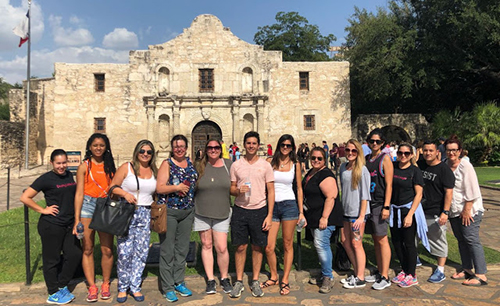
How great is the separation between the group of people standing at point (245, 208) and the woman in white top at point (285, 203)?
1 cm

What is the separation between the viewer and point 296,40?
40750mm

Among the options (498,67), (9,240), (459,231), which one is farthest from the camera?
(498,67)

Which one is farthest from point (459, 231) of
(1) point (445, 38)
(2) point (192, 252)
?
(1) point (445, 38)

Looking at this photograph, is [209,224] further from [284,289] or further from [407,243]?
[407,243]

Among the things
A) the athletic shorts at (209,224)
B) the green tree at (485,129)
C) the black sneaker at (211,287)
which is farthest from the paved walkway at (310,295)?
the green tree at (485,129)

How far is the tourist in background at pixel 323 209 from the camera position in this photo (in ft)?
13.7

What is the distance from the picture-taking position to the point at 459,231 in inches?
180

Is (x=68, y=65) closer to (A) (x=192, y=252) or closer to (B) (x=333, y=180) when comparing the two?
(A) (x=192, y=252)

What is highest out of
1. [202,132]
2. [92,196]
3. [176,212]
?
[202,132]

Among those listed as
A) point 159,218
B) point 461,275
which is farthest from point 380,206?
point 159,218

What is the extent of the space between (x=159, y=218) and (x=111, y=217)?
21.3 inches

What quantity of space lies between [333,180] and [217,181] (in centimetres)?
150

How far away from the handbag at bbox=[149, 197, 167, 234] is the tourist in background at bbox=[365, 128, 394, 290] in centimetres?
272

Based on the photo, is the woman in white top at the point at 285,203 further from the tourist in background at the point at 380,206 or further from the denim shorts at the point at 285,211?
the tourist in background at the point at 380,206
